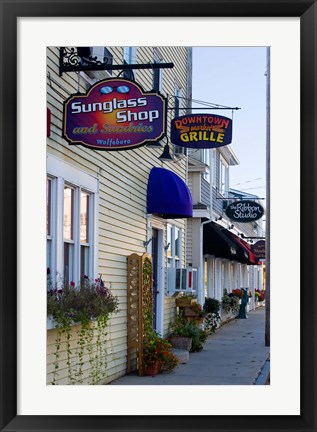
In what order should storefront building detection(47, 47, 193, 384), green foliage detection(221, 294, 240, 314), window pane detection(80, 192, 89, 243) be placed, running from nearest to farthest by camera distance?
storefront building detection(47, 47, 193, 384), window pane detection(80, 192, 89, 243), green foliage detection(221, 294, 240, 314)

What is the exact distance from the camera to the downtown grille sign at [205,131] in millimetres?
15453

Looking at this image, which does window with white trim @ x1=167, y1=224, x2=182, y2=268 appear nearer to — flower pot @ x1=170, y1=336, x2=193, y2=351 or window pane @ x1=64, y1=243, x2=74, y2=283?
flower pot @ x1=170, y1=336, x2=193, y2=351

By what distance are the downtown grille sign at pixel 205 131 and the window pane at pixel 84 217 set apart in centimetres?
487

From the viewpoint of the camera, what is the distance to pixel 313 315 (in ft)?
18.8

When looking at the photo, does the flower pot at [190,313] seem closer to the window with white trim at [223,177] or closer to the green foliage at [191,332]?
the green foliage at [191,332]

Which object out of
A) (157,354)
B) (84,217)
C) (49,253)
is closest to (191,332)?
(157,354)

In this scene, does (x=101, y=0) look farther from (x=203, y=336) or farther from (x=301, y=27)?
(x=203, y=336)

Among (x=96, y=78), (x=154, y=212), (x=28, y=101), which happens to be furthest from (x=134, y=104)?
(x=154, y=212)

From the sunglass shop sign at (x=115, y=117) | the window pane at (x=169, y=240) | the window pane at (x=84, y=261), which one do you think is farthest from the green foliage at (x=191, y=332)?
the sunglass shop sign at (x=115, y=117)

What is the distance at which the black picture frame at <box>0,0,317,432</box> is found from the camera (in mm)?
5668

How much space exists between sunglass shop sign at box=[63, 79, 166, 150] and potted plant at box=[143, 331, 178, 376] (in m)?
4.77

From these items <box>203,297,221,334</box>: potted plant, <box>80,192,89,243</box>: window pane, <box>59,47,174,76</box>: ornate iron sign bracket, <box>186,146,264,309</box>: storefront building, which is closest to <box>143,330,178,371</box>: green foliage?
<box>80,192,89,243</box>: window pane

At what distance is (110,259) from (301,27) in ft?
22.0

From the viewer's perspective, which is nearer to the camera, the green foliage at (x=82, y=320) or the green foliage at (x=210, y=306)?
the green foliage at (x=82, y=320)
